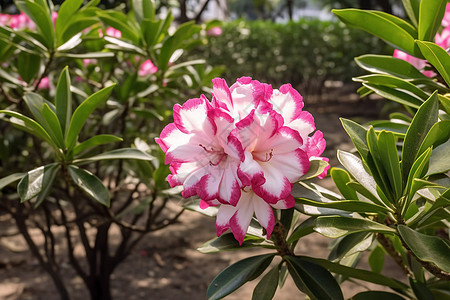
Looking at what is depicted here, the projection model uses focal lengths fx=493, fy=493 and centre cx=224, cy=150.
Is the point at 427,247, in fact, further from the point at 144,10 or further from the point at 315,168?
the point at 144,10

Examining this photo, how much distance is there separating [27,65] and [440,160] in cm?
141

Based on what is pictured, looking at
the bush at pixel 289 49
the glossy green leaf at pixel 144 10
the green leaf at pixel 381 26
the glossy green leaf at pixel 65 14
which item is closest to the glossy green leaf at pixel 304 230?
the green leaf at pixel 381 26

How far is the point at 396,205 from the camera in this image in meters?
0.83

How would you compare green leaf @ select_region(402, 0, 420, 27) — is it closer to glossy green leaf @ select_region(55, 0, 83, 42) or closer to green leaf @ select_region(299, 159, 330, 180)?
green leaf @ select_region(299, 159, 330, 180)

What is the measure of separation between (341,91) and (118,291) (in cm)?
975

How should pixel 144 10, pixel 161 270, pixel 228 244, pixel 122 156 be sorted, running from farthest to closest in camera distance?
1. pixel 161 270
2. pixel 144 10
3. pixel 122 156
4. pixel 228 244

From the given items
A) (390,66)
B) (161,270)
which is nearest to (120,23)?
(390,66)

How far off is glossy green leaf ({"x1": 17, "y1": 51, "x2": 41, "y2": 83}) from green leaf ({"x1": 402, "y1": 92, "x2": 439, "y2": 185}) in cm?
134

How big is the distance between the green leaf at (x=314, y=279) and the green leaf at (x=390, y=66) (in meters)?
0.46

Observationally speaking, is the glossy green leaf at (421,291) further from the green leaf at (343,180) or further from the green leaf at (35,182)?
the green leaf at (35,182)

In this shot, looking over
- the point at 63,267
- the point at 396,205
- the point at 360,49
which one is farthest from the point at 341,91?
the point at 396,205

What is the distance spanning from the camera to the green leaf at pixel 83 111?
114cm

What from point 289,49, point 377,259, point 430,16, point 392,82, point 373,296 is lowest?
point 289,49

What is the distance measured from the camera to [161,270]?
329 centimetres
